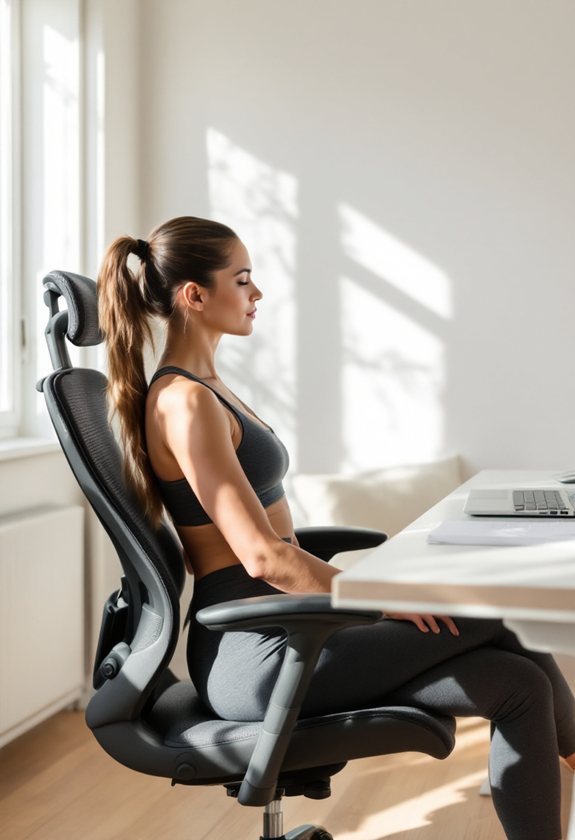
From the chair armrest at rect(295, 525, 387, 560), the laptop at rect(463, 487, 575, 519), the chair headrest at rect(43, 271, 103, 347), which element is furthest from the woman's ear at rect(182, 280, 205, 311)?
the laptop at rect(463, 487, 575, 519)

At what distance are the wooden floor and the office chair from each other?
0.71 meters

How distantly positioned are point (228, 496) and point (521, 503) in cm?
52

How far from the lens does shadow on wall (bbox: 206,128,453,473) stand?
322 cm

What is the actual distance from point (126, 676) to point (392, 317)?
192cm

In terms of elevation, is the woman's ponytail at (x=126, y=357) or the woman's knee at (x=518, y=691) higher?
the woman's ponytail at (x=126, y=357)

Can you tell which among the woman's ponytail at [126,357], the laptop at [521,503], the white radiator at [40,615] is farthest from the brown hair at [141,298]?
the white radiator at [40,615]

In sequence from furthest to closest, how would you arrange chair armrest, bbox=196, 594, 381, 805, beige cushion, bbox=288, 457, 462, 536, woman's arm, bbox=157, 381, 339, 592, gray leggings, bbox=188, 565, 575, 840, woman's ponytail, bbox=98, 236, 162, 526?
beige cushion, bbox=288, 457, 462, 536, woman's ponytail, bbox=98, 236, 162, 526, woman's arm, bbox=157, 381, 339, 592, gray leggings, bbox=188, 565, 575, 840, chair armrest, bbox=196, 594, 381, 805

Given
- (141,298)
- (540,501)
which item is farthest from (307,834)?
(141,298)

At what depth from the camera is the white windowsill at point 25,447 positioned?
266 cm

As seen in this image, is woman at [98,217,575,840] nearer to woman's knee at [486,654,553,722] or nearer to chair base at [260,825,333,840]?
woman's knee at [486,654,553,722]

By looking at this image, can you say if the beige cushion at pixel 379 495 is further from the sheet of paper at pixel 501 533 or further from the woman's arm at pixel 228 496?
the sheet of paper at pixel 501 533

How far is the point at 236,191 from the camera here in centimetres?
333

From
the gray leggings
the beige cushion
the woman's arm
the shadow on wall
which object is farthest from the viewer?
the shadow on wall

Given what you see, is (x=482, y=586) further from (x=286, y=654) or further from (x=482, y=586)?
(x=286, y=654)
